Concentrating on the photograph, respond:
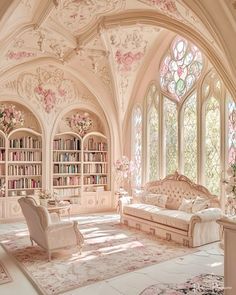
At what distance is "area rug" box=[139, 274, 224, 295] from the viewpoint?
3.39 metres

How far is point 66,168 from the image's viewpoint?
8.38 meters

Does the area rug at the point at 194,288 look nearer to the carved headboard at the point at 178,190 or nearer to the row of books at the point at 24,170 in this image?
the carved headboard at the point at 178,190

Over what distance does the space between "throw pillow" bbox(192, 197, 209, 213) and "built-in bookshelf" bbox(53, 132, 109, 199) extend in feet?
11.7

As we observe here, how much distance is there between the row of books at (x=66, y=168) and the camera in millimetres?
8255

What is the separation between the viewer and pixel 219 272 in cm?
402

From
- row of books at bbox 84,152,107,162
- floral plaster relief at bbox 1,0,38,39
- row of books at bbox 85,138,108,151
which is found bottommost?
row of books at bbox 84,152,107,162

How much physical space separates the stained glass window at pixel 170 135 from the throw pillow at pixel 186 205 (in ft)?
3.64

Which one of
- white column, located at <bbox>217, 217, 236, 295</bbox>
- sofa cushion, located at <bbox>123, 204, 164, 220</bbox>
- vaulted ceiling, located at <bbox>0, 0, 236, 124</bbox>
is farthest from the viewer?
sofa cushion, located at <bbox>123, 204, 164, 220</bbox>

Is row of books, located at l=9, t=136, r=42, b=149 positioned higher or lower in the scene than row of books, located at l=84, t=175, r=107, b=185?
higher

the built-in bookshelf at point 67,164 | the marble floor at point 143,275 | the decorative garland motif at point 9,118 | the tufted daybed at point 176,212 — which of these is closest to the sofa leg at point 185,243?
the tufted daybed at point 176,212

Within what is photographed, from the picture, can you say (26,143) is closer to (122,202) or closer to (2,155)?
(2,155)

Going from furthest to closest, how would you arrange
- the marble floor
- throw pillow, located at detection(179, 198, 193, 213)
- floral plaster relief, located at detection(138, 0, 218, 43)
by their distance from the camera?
throw pillow, located at detection(179, 198, 193, 213), floral plaster relief, located at detection(138, 0, 218, 43), the marble floor

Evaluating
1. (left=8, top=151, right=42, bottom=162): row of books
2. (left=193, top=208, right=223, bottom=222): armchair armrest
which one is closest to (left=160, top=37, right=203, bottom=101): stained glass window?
(left=193, top=208, right=223, bottom=222): armchair armrest

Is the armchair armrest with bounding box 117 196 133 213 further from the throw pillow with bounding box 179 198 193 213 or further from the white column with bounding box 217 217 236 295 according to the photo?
the white column with bounding box 217 217 236 295
